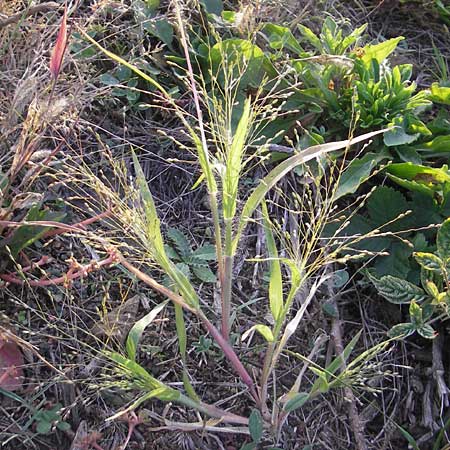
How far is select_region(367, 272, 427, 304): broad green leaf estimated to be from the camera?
1.50 m

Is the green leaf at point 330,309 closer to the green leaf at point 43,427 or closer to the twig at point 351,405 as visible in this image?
the twig at point 351,405

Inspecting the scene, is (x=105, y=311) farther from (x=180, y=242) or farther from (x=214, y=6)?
(x=214, y=6)

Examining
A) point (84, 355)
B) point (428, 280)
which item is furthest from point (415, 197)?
point (84, 355)

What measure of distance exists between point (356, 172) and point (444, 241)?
0.92ft

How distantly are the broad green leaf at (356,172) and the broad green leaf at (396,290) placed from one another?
221 mm

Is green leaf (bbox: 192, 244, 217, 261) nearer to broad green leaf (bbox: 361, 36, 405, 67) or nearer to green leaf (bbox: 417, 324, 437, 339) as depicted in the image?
green leaf (bbox: 417, 324, 437, 339)

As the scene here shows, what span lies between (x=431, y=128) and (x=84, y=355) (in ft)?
3.51

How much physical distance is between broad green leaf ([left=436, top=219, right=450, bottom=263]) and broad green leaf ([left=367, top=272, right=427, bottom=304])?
10 centimetres

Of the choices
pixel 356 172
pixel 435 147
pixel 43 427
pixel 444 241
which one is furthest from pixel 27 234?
pixel 435 147

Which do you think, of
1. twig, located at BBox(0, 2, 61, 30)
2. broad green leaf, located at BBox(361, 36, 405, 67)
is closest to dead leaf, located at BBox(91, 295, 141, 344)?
twig, located at BBox(0, 2, 61, 30)

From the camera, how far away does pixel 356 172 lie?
163 centimetres

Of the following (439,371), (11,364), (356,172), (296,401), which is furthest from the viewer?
(356,172)

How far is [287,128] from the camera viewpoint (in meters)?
1.78

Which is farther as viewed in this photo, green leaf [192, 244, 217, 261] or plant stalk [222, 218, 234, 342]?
green leaf [192, 244, 217, 261]
